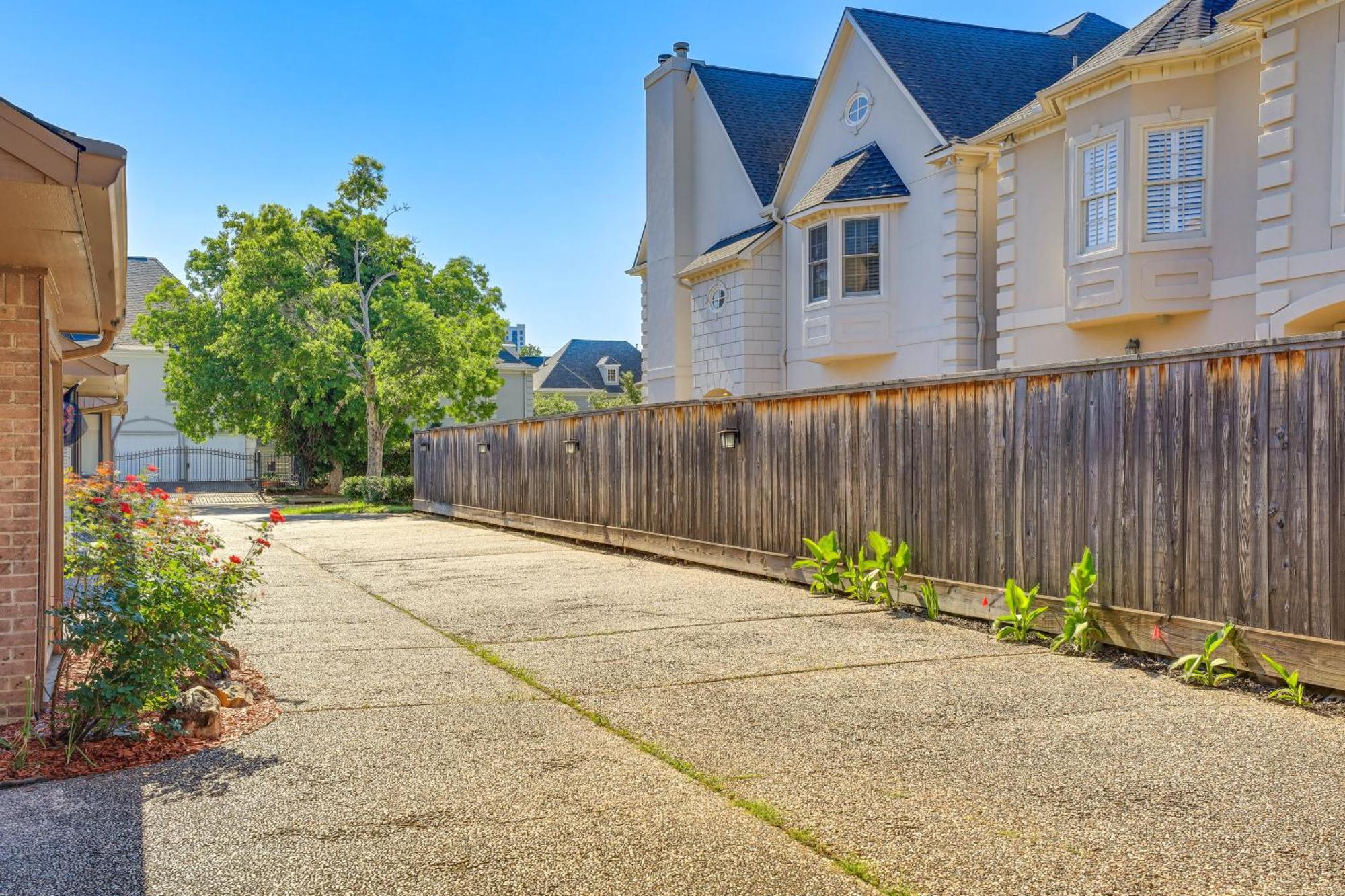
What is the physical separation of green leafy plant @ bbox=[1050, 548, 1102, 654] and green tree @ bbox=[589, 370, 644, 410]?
138 feet

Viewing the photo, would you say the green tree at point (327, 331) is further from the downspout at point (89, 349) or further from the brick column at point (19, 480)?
the brick column at point (19, 480)

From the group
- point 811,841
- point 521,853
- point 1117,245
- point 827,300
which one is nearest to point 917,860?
point 811,841

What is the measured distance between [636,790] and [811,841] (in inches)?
34.3

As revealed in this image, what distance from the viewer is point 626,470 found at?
14.4 m

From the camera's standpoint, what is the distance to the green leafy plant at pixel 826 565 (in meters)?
9.81

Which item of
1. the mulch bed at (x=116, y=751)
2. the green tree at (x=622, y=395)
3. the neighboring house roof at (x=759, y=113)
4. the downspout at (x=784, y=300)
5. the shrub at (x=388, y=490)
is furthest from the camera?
the green tree at (x=622, y=395)

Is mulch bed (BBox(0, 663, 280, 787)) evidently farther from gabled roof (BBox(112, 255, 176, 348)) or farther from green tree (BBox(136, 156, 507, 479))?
gabled roof (BBox(112, 255, 176, 348))

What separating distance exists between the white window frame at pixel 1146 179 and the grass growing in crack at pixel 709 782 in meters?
10.3

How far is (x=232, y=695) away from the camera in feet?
19.1

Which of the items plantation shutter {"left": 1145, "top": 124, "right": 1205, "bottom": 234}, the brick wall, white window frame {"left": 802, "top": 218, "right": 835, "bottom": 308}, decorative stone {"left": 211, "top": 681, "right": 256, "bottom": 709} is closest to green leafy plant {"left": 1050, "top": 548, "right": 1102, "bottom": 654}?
decorative stone {"left": 211, "top": 681, "right": 256, "bottom": 709}

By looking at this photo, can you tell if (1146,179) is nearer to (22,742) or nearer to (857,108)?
(857,108)

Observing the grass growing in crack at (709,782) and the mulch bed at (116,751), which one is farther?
the mulch bed at (116,751)

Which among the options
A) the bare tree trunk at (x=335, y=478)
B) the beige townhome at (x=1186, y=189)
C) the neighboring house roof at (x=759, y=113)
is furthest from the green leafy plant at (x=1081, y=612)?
the bare tree trunk at (x=335, y=478)

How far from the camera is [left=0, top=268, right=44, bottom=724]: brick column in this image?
508 centimetres
